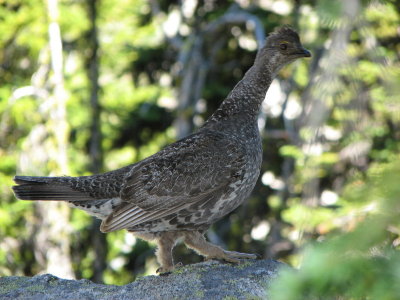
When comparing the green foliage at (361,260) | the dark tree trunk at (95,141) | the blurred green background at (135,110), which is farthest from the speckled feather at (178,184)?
the dark tree trunk at (95,141)

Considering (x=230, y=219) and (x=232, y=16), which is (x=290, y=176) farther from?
(x=232, y=16)

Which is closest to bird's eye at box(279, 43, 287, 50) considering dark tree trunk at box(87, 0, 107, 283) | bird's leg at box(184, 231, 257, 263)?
bird's leg at box(184, 231, 257, 263)

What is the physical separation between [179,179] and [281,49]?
1879mm

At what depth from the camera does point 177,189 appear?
5.68 metres

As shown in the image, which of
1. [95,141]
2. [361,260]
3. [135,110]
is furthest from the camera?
[135,110]

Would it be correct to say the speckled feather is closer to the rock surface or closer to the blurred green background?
the rock surface

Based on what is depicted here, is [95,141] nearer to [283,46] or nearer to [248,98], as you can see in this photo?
[248,98]

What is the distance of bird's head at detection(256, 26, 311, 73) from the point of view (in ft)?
21.1

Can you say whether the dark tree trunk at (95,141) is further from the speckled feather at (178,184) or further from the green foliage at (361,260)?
the green foliage at (361,260)

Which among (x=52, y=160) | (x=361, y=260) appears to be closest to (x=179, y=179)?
(x=361, y=260)

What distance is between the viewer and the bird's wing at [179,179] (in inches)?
220

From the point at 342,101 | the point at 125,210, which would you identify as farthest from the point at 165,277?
the point at 342,101

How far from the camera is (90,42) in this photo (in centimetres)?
1266

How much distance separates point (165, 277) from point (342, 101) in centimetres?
293
